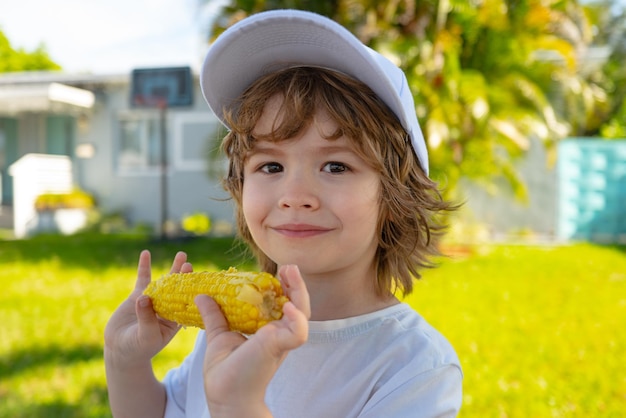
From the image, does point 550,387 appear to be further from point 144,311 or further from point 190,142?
point 190,142

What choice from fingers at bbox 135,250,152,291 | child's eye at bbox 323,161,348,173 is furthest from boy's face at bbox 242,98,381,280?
fingers at bbox 135,250,152,291

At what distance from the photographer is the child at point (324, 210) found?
4.50 feet

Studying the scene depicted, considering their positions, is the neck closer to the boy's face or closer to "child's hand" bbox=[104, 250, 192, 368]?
the boy's face

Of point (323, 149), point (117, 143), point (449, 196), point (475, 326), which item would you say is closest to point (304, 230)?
point (323, 149)

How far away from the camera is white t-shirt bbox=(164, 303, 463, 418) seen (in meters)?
1.34

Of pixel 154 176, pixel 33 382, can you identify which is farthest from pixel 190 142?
pixel 33 382

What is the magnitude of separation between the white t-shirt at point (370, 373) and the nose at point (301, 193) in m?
0.30

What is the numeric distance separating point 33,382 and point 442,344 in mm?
3437

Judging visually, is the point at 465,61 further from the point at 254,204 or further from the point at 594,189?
the point at 254,204

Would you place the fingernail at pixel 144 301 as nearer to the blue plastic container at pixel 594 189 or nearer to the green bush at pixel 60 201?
the blue plastic container at pixel 594 189

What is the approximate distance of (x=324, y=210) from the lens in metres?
1.36

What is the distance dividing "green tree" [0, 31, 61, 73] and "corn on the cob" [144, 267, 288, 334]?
130 feet

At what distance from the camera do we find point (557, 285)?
7.06 metres

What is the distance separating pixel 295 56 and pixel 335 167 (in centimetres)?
31
